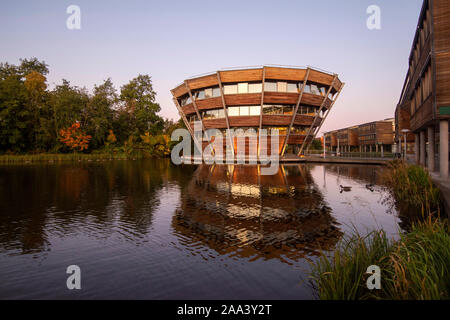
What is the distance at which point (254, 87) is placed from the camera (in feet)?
120

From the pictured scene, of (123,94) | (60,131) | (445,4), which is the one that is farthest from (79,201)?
(123,94)

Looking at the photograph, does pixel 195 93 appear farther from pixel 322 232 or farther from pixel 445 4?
pixel 322 232

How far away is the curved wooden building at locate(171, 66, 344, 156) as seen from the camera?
116ft

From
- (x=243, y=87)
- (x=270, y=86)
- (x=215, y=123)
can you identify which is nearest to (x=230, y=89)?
(x=243, y=87)

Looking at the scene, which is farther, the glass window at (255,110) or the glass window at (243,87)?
the glass window at (243,87)

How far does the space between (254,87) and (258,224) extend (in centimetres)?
3034

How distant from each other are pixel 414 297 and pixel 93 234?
24.4 ft

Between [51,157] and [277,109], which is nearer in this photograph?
[277,109]

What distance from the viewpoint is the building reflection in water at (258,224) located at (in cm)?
660

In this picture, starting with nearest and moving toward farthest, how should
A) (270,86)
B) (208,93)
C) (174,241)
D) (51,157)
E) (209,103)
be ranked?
(174,241) → (270,86) → (209,103) → (208,93) → (51,157)

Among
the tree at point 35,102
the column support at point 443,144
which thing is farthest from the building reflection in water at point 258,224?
the tree at point 35,102

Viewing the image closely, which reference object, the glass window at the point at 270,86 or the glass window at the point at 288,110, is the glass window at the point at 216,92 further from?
the glass window at the point at 288,110

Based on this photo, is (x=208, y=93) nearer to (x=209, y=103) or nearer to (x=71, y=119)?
(x=209, y=103)

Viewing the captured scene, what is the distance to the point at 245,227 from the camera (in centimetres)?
840
